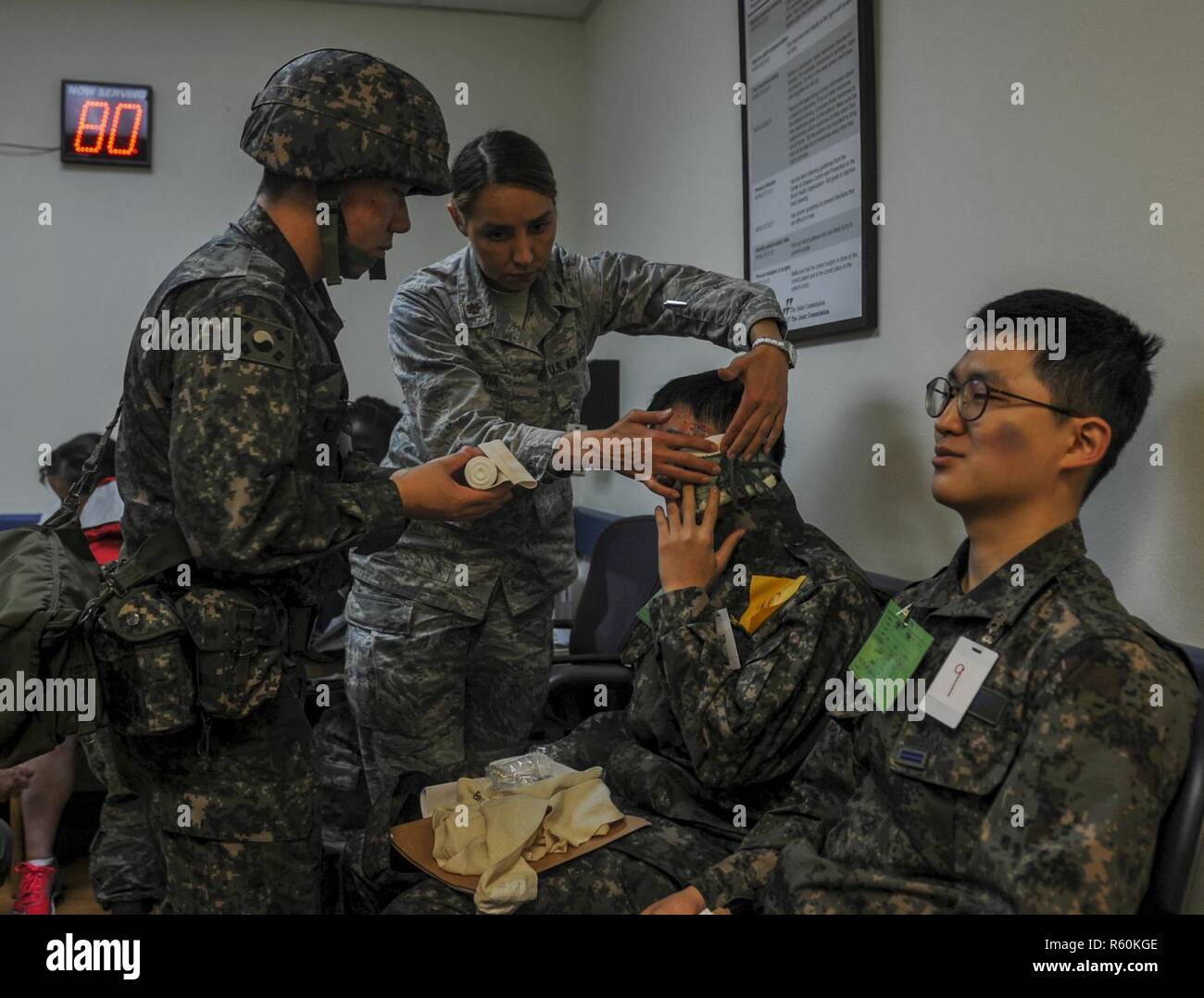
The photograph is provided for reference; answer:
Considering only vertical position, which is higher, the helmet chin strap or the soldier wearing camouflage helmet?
the helmet chin strap

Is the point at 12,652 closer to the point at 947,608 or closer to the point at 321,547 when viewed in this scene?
the point at 321,547

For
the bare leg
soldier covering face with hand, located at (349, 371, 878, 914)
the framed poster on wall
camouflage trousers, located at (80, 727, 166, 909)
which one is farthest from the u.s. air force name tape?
the bare leg

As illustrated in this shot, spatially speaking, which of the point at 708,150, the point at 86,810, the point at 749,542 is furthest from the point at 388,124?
the point at 86,810

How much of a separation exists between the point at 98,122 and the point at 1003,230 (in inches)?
145

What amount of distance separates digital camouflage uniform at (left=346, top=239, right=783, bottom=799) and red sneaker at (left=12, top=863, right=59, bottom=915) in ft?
3.45

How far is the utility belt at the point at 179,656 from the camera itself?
4.14ft

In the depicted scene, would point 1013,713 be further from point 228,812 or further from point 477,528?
point 477,528

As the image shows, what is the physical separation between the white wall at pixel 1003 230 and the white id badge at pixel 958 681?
1.13 feet

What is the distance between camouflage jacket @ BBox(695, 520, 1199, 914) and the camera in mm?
923

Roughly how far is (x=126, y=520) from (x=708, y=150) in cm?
188

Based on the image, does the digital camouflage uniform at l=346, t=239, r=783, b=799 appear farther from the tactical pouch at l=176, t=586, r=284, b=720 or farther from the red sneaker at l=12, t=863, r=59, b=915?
the red sneaker at l=12, t=863, r=59, b=915

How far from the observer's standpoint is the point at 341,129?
1.39 m

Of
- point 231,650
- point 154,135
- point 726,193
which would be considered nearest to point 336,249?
point 231,650
